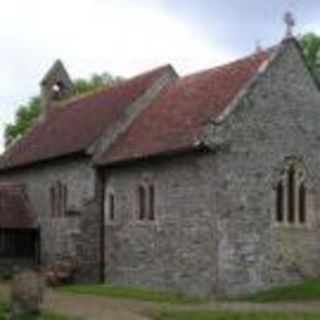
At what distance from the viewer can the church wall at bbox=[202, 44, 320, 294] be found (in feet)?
110

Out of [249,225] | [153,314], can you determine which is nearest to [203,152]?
[249,225]

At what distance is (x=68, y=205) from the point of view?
43.4 m

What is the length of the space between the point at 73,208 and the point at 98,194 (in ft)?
8.15

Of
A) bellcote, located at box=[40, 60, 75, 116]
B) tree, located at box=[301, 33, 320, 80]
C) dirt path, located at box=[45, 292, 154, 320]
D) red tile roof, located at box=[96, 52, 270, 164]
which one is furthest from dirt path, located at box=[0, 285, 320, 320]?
tree, located at box=[301, 33, 320, 80]

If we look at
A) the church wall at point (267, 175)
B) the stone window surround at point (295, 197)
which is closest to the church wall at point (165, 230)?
the church wall at point (267, 175)

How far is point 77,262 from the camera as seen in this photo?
130 ft

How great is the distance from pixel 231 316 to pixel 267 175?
9.50m

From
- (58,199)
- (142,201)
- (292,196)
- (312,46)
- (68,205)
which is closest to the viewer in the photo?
(292,196)

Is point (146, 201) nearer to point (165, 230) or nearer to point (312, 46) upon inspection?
point (165, 230)

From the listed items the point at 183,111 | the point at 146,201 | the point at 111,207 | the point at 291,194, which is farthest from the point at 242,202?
the point at 111,207

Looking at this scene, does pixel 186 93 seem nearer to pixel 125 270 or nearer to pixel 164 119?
pixel 164 119

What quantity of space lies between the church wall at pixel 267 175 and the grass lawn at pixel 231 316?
20.2 feet

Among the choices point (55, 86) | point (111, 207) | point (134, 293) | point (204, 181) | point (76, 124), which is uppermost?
point (55, 86)

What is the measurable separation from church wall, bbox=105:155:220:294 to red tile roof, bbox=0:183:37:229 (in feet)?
23.6
